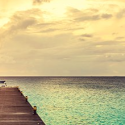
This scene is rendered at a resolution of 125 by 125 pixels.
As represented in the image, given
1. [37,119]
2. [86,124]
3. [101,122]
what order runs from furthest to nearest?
[101,122] → [86,124] → [37,119]

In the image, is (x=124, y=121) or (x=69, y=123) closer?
(x=69, y=123)

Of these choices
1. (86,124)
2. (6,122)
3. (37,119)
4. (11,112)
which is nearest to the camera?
(6,122)

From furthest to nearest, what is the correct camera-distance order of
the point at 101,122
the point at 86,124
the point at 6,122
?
the point at 101,122 < the point at 86,124 < the point at 6,122

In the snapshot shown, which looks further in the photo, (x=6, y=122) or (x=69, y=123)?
(x=69, y=123)

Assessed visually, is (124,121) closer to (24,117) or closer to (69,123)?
(69,123)

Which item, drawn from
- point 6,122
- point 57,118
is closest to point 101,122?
point 57,118

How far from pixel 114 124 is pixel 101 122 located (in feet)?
6.56

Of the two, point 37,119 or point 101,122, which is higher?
point 37,119

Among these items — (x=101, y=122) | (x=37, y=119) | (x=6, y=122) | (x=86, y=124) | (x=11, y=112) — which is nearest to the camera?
(x=6, y=122)

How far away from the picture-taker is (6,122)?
20938mm

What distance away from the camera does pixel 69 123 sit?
33.6 m

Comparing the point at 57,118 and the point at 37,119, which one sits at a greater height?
the point at 37,119

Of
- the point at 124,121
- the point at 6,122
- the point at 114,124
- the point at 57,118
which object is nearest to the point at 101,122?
the point at 114,124

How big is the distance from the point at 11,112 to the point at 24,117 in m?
3.49
